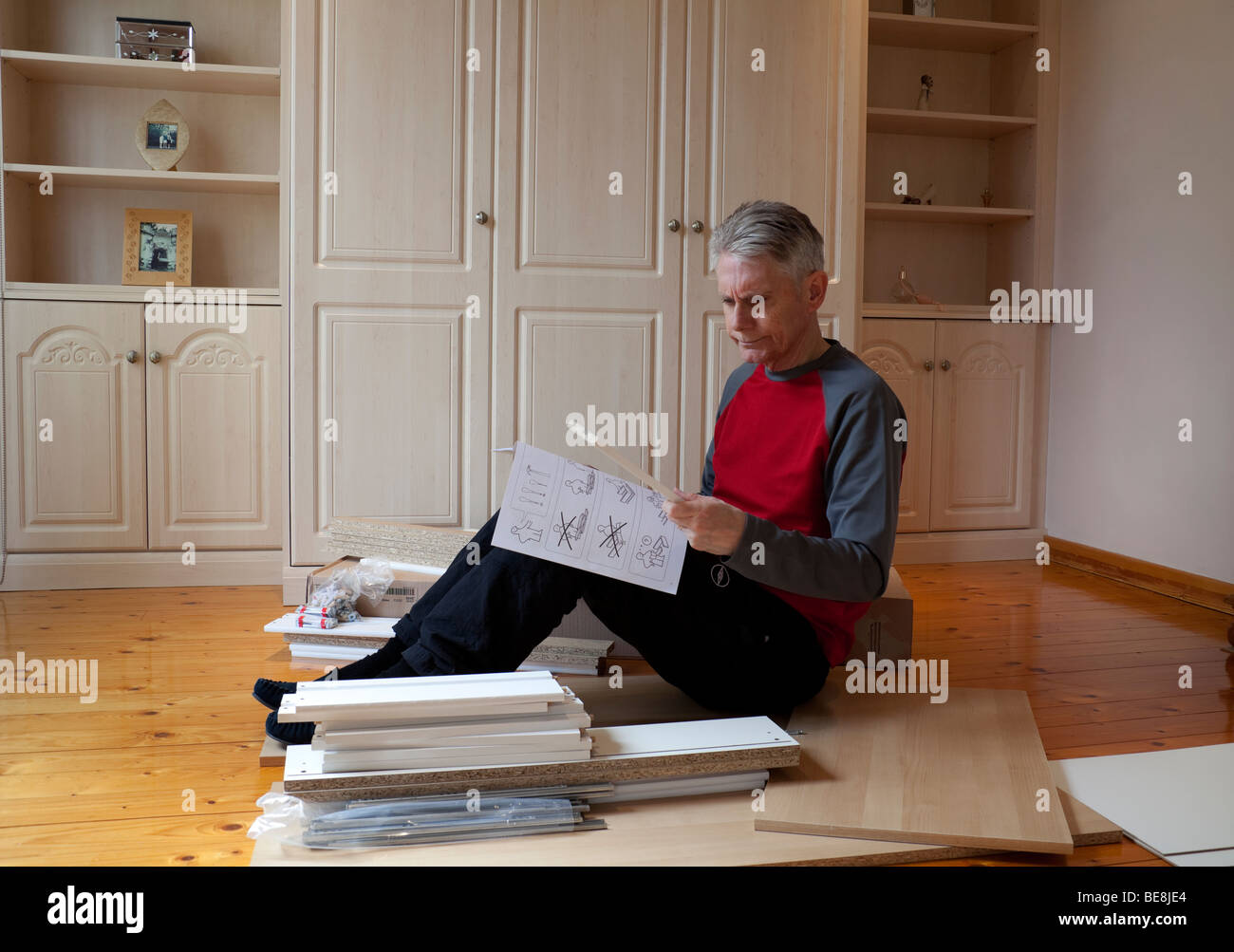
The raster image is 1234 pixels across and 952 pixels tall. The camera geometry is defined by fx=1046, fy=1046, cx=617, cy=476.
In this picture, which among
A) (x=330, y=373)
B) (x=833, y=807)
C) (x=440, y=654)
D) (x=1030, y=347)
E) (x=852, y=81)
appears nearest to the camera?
(x=833, y=807)

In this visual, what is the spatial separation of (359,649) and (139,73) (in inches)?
79.6

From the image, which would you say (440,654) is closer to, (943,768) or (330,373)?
(943,768)

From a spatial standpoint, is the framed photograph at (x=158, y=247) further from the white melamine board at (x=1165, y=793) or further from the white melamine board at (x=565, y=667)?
the white melamine board at (x=1165, y=793)

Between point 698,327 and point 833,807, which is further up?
point 698,327

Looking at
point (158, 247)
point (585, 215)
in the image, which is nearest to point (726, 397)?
point (585, 215)

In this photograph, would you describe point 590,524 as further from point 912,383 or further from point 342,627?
point 912,383

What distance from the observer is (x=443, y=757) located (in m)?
1.50

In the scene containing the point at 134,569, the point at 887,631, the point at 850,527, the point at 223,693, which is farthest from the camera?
the point at 134,569

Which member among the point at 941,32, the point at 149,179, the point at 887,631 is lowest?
the point at 887,631

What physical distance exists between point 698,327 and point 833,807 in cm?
190

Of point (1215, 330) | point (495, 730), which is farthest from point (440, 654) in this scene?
point (1215, 330)

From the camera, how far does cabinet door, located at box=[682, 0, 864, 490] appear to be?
A: 313 cm

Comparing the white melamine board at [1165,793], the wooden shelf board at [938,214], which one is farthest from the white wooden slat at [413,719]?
the wooden shelf board at [938,214]
